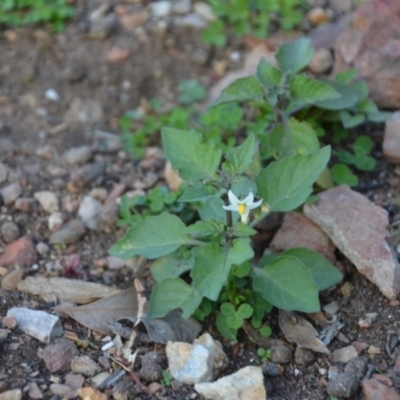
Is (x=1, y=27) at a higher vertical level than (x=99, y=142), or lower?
higher

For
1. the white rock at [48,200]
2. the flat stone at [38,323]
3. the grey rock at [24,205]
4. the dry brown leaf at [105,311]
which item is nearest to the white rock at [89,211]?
the white rock at [48,200]

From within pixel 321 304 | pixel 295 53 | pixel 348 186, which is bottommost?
pixel 321 304

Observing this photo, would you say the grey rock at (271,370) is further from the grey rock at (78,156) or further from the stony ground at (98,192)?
the grey rock at (78,156)

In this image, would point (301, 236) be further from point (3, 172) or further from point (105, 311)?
point (3, 172)

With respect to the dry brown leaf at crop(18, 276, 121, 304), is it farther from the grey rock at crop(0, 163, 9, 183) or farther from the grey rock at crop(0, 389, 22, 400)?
the grey rock at crop(0, 163, 9, 183)

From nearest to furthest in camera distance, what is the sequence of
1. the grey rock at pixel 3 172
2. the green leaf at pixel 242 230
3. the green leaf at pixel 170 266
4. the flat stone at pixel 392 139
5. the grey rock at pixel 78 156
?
the green leaf at pixel 242 230 < the green leaf at pixel 170 266 < the flat stone at pixel 392 139 < the grey rock at pixel 3 172 < the grey rock at pixel 78 156

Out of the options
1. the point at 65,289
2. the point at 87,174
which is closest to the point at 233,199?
the point at 65,289

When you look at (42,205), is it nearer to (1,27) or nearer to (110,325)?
(110,325)

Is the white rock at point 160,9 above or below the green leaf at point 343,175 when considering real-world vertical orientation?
above

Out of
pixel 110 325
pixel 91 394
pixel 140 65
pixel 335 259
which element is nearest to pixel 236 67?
pixel 140 65

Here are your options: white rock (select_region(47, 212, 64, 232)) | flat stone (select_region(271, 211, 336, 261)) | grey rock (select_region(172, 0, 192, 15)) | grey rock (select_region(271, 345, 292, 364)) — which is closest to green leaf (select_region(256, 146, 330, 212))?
flat stone (select_region(271, 211, 336, 261))
